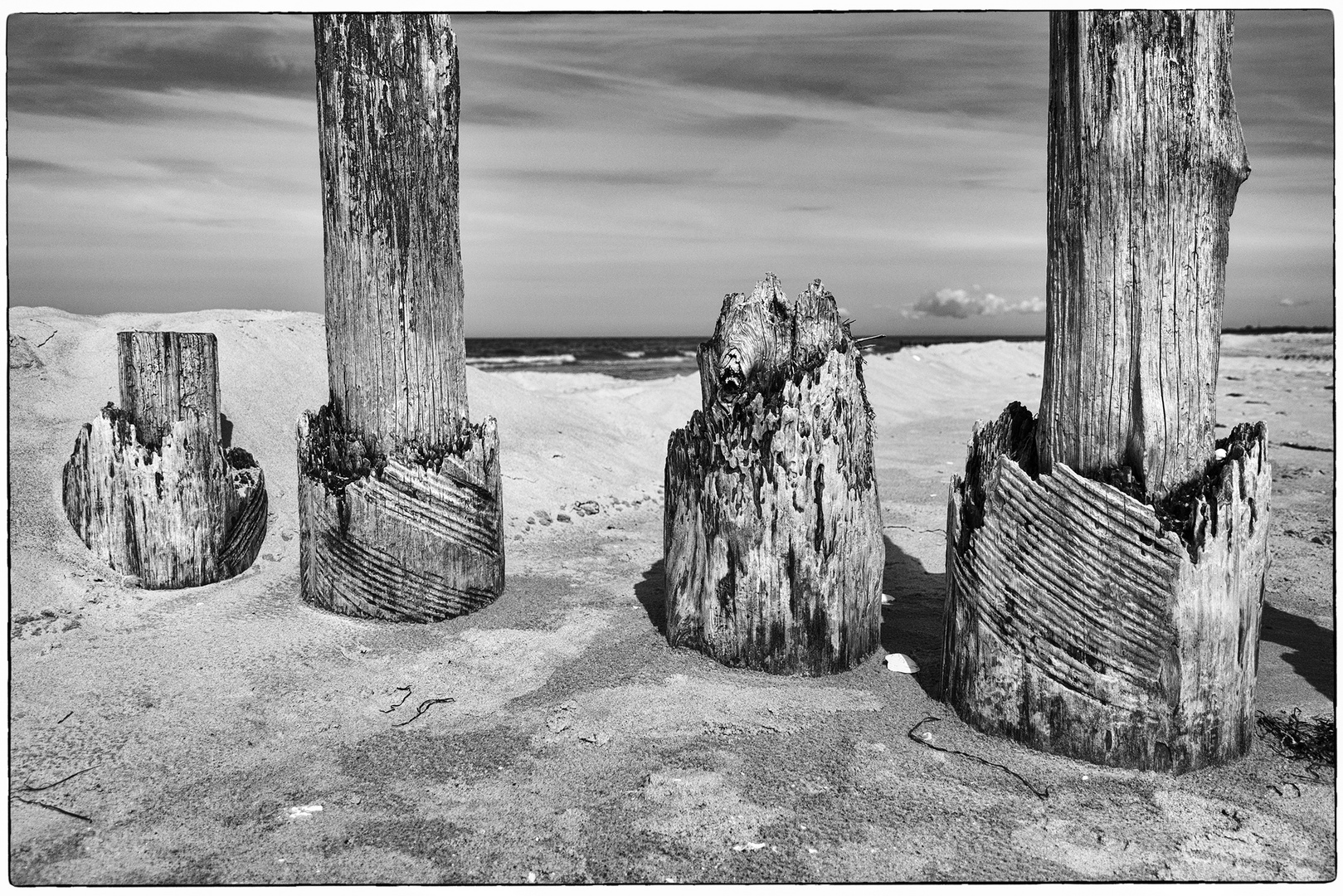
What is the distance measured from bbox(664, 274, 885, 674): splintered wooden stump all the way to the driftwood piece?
0.89m

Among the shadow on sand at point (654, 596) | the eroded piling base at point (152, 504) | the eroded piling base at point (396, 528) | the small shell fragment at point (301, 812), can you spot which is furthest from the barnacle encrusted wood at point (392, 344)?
the small shell fragment at point (301, 812)

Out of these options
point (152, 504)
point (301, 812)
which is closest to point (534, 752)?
point (301, 812)

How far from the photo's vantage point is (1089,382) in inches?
119

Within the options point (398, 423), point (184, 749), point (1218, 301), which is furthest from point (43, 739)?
point (1218, 301)

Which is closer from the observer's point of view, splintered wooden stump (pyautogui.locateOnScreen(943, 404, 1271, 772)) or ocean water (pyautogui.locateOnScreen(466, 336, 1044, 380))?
splintered wooden stump (pyautogui.locateOnScreen(943, 404, 1271, 772))

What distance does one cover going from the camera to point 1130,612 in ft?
9.48

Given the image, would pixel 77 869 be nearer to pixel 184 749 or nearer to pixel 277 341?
pixel 184 749

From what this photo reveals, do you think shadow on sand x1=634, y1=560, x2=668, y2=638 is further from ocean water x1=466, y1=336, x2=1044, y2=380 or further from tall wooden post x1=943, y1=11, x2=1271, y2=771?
ocean water x1=466, y1=336, x2=1044, y2=380

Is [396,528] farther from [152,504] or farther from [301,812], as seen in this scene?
[301,812]

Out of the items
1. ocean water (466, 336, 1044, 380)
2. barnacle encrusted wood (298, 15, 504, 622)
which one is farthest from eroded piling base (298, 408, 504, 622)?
ocean water (466, 336, 1044, 380)

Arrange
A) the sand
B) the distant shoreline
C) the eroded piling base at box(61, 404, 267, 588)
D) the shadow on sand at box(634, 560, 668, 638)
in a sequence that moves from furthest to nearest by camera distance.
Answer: the distant shoreline, the eroded piling base at box(61, 404, 267, 588), the shadow on sand at box(634, 560, 668, 638), the sand

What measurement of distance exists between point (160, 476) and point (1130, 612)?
4.39 meters

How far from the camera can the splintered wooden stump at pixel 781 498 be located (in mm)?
3654

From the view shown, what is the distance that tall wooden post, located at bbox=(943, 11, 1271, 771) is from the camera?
2838 mm
